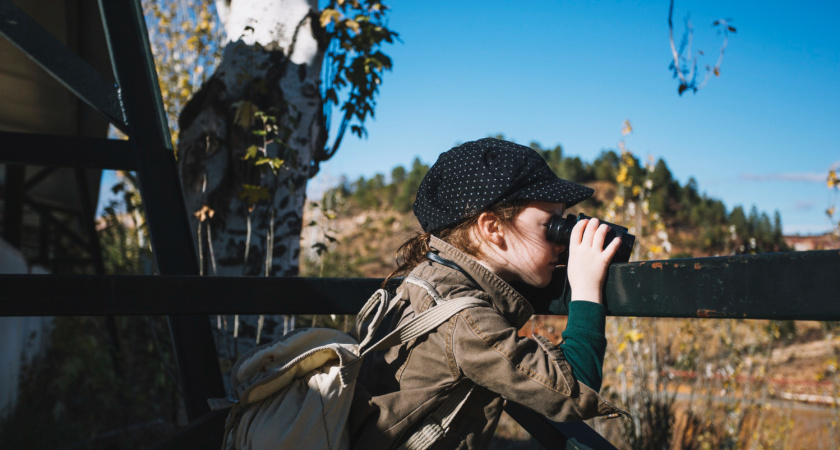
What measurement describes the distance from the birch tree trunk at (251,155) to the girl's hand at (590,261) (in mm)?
2204

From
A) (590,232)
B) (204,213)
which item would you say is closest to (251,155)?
(204,213)

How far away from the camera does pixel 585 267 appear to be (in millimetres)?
1210

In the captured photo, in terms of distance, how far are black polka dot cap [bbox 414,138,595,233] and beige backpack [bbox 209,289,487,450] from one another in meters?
0.28

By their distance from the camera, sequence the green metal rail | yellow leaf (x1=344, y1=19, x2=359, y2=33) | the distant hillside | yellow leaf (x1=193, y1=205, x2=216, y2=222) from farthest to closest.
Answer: the distant hillside, yellow leaf (x1=344, y1=19, x2=359, y2=33), yellow leaf (x1=193, y1=205, x2=216, y2=222), the green metal rail

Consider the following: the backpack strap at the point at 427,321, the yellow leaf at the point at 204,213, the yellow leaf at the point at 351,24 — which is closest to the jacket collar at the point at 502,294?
the backpack strap at the point at 427,321

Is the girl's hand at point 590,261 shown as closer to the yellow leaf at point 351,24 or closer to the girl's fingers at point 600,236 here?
the girl's fingers at point 600,236

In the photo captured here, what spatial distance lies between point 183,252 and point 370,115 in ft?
7.93

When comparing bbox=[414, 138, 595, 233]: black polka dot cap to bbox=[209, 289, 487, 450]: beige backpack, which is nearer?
bbox=[209, 289, 487, 450]: beige backpack

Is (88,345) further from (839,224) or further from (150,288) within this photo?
(839,224)

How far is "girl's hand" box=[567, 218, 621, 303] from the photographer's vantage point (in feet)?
3.92

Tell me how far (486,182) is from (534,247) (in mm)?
194

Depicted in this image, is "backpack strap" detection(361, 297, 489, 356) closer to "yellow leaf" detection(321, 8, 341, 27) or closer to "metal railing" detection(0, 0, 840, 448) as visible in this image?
"metal railing" detection(0, 0, 840, 448)

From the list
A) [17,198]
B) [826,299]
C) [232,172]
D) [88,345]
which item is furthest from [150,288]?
[17,198]

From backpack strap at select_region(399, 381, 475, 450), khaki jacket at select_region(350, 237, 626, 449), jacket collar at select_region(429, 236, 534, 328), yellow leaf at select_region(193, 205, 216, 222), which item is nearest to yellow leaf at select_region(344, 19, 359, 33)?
yellow leaf at select_region(193, 205, 216, 222)
